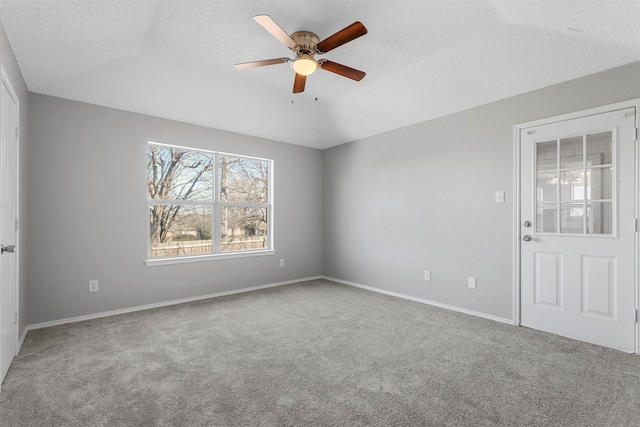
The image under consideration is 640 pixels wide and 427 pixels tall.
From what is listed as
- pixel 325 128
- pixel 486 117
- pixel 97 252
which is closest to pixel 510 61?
pixel 486 117

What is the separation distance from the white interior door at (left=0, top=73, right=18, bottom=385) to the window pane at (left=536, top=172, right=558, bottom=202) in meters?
4.29

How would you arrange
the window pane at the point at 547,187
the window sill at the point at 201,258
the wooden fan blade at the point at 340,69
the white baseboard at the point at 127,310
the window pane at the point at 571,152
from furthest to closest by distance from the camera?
the window sill at the point at 201,258 < the white baseboard at the point at 127,310 < the window pane at the point at 547,187 < the window pane at the point at 571,152 < the wooden fan blade at the point at 340,69

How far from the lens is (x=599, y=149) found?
Result: 2.79m

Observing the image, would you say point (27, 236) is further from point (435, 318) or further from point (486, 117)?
point (486, 117)

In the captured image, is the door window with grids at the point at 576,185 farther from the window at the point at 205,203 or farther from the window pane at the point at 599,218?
the window at the point at 205,203

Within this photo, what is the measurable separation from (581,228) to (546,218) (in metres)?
0.28

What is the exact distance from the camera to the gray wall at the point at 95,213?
3.17m

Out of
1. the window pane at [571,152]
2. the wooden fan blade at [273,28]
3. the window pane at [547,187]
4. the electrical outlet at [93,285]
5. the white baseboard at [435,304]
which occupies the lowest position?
the white baseboard at [435,304]

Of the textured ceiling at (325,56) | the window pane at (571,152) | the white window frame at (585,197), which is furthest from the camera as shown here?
the window pane at (571,152)

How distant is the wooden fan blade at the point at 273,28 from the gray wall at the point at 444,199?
91.6 inches

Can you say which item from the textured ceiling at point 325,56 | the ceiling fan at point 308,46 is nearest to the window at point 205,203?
the textured ceiling at point 325,56

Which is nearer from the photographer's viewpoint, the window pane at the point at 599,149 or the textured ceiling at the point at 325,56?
the textured ceiling at the point at 325,56

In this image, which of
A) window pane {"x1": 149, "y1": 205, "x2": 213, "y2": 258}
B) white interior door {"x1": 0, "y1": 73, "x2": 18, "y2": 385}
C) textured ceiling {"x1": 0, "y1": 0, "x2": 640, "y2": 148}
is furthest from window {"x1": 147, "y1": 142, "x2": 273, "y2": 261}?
white interior door {"x1": 0, "y1": 73, "x2": 18, "y2": 385}

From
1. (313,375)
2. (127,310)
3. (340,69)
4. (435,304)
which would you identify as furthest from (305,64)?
(127,310)
